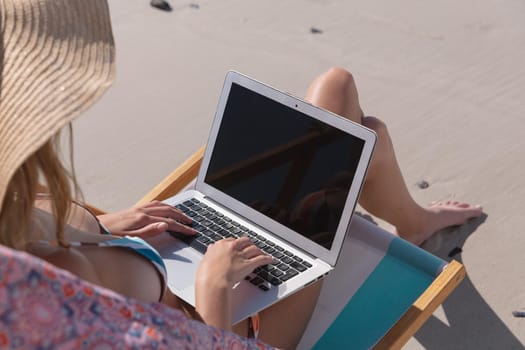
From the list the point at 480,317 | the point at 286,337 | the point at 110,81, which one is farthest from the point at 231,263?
the point at 480,317

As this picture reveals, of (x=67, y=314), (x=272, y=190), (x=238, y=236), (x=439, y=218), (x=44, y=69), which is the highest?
(x=44, y=69)

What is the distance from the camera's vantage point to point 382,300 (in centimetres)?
170

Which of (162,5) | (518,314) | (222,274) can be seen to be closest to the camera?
(222,274)

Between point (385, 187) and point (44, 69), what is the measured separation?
129cm

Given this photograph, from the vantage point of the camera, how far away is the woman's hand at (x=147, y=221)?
62.5 inches

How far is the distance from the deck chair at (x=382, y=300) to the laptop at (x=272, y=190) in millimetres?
153

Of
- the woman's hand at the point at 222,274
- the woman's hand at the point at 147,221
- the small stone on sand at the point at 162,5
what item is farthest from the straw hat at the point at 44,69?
the small stone on sand at the point at 162,5

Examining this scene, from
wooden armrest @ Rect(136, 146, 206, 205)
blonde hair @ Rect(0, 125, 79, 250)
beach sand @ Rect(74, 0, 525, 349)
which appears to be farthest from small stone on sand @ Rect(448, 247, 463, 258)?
blonde hair @ Rect(0, 125, 79, 250)

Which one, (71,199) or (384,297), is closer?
(71,199)

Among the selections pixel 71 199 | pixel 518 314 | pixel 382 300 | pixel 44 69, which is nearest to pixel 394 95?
pixel 518 314

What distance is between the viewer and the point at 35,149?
908 mm

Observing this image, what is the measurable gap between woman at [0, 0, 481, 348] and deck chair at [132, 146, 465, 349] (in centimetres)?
6

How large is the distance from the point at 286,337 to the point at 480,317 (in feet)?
2.52

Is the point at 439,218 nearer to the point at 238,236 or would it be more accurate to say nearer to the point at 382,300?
the point at 382,300
